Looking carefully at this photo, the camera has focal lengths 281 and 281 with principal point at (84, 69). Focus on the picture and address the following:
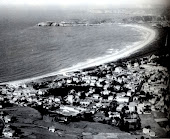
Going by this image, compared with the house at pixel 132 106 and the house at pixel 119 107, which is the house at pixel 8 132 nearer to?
the house at pixel 119 107

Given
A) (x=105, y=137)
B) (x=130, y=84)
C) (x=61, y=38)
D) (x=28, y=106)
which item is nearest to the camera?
(x=105, y=137)

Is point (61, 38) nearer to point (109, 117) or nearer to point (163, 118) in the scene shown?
point (109, 117)

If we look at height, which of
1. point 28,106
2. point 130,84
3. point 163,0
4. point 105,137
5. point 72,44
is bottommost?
point 105,137

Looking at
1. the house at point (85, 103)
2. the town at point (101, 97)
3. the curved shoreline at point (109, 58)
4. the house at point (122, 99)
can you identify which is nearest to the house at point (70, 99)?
the town at point (101, 97)

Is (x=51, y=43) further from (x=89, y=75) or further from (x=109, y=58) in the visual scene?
(x=109, y=58)

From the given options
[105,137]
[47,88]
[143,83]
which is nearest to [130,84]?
[143,83]

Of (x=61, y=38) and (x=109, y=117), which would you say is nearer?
(x=109, y=117)
